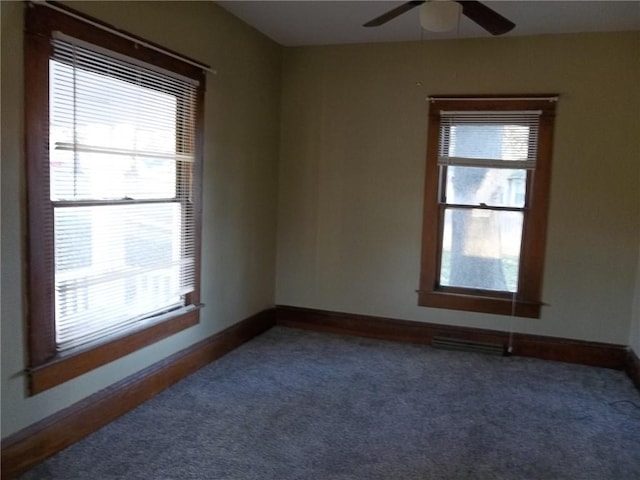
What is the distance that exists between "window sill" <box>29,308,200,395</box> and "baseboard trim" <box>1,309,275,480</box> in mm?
161

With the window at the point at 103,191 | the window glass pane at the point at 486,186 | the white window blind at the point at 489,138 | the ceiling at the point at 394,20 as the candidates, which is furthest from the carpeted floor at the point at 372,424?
the ceiling at the point at 394,20

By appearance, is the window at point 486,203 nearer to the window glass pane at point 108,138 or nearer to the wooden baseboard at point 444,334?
the wooden baseboard at point 444,334

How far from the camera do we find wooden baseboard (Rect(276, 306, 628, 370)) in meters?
4.12

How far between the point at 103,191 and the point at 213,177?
1.10 meters

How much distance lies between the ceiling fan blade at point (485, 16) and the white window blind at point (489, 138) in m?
1.39

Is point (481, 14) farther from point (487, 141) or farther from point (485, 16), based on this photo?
point (487, 141)

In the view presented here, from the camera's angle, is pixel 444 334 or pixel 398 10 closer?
pixel 398 10

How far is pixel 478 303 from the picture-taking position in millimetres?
4402

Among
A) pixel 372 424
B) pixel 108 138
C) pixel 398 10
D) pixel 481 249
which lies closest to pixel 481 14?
pixel 398 10

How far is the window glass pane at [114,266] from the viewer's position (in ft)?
8.57

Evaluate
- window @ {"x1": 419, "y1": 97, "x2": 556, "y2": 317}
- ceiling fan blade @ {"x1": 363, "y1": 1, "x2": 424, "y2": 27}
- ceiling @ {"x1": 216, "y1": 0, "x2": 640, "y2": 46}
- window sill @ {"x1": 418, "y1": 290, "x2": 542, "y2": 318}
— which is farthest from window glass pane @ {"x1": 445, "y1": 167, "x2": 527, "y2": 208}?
ceiling fan blade @ {"x1": 363, "y1": 1, "x2": 424, "y2": 27}

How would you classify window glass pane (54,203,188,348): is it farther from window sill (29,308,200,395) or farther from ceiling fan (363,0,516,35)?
ceiling fan (363,0,516,35)

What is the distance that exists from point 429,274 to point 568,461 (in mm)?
2048

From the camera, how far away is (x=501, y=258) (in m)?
4.38
